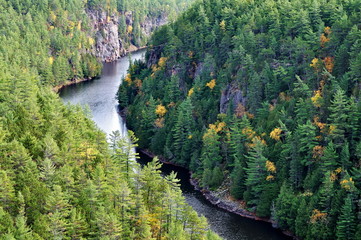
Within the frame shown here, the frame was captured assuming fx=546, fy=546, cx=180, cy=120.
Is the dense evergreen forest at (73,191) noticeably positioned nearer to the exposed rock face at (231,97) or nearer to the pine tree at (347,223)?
the pine tree at (347,223)

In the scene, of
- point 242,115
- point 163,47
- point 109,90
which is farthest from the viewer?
point 109,90

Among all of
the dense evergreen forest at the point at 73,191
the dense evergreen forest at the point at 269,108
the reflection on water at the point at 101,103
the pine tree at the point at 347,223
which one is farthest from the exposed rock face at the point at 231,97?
the pine tree at the point at 347,223

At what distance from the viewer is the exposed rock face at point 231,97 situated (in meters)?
120

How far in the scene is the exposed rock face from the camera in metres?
120

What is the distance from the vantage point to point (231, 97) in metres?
122

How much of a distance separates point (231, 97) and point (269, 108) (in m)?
12.8

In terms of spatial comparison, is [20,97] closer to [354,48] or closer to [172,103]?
[172,103]

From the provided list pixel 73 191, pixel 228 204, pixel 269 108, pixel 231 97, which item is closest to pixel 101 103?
pixel 231 97

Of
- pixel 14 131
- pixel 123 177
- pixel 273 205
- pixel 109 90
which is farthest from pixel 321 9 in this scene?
pixel 109 90

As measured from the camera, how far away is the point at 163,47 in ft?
534

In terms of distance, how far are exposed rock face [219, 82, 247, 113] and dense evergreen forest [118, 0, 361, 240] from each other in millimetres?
303

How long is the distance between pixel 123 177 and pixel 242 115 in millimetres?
40496

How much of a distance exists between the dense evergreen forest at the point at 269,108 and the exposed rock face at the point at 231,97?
30cm

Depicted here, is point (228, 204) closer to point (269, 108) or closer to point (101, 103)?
point (269, 108)
